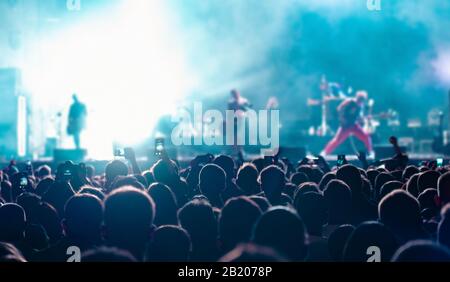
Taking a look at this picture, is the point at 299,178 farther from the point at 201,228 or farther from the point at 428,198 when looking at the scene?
the point at 201,228

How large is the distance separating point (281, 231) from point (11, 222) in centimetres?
220

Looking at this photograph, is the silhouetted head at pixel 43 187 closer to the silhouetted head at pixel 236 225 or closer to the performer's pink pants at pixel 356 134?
the silhouetted head at pixel 236 225

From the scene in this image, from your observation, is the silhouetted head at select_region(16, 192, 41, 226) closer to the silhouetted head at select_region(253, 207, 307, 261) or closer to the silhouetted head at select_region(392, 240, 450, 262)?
the silhouetted head at select_region(253, 207, 307, 261)

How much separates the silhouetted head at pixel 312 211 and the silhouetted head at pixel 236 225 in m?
1.11

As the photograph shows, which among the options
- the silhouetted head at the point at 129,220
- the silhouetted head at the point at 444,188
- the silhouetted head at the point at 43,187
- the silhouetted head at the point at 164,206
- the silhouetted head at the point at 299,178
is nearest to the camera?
the silhouetted head at the point at 129,220

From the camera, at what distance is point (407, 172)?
19.0ft

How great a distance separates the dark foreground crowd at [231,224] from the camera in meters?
2.59

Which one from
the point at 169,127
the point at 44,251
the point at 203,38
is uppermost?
the point at 203,38

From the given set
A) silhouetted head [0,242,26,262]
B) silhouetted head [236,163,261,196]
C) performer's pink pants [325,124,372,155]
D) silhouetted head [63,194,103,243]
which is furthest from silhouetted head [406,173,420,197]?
performer's pink pants [325,124,372,155]

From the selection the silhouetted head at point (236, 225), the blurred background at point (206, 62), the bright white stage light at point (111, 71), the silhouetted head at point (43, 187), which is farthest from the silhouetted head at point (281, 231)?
the bright white stage light at point (111, 71)

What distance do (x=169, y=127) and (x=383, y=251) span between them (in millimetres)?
13202

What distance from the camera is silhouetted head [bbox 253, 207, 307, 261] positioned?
101 inches
